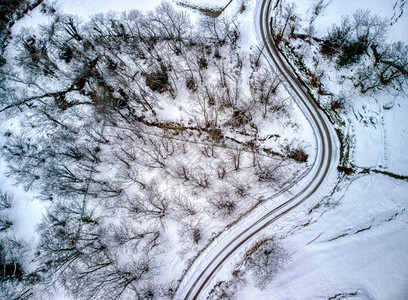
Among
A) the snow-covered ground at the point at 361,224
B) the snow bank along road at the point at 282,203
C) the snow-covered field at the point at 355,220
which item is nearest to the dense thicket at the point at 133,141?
the snow bank along road at the point at 282,203

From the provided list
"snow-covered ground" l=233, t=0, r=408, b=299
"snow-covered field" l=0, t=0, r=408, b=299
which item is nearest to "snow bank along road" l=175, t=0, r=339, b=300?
"snow-covered field" l=0, t=0, r=408, b=299

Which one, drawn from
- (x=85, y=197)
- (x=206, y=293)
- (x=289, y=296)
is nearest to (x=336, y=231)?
(x=289, y=296)

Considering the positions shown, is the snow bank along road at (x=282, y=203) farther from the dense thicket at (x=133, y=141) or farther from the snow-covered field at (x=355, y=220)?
the dense thicket at (x=133, y=141)

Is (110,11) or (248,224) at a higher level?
(110,11)

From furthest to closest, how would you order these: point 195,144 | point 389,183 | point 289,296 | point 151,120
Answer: point 151,120 → point 195,144 → point 389,183 → point 289,296

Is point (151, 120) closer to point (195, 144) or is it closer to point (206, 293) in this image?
point (195, 144)

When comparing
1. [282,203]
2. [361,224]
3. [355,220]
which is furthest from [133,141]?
[361,224]

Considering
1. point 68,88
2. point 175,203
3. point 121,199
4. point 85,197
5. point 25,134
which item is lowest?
point 175,203

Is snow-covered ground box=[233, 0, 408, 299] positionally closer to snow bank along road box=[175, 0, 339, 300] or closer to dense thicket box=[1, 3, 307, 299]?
snow bank along road box=[175, 0, 339, 300]
